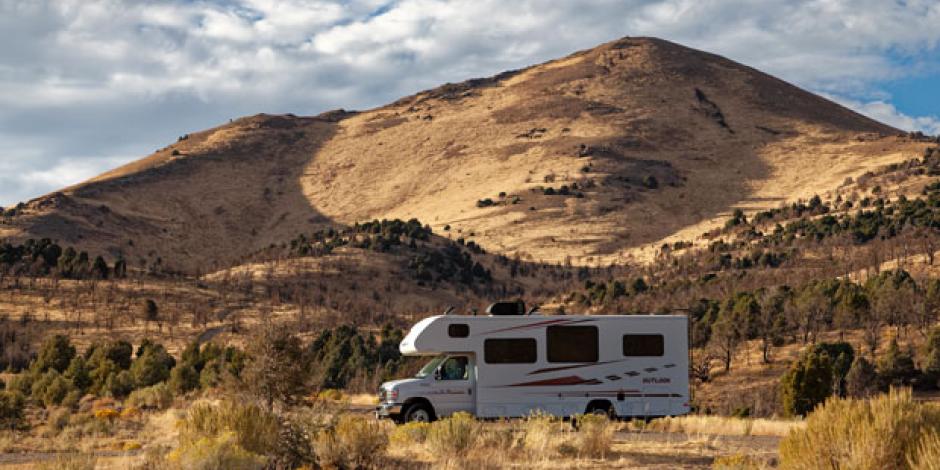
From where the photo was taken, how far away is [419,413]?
2191 centimetres

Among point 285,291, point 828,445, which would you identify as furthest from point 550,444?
point 285,291

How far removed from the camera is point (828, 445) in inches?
415

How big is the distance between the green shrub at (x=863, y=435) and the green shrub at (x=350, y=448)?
588 centimetres

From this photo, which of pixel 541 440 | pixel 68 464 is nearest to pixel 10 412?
pixel 68 464

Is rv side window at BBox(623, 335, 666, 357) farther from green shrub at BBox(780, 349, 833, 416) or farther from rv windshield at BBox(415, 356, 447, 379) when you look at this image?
green shrub at BBox(780, 349, 833, 416)

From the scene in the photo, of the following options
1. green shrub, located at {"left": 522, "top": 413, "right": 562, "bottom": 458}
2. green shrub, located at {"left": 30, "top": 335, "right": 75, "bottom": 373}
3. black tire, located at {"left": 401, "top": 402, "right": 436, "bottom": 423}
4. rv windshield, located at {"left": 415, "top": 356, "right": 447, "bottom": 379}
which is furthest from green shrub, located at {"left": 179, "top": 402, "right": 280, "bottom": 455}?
green shrub, located at {"left": 30, "top": 335, "right": 75, "bottom": 373}

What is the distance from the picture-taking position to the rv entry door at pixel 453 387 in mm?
22094

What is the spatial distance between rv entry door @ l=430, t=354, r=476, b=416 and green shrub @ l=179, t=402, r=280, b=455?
8.08 m

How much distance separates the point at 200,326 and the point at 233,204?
79.2 m

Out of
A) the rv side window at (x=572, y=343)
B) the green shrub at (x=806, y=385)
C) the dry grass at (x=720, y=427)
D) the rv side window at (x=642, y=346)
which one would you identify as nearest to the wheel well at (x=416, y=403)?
the rv side window at (x=572, y=343)

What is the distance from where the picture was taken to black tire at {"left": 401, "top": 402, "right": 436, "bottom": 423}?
21.8 m

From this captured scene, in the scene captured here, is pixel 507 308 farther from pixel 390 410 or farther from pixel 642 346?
pixel 390 410

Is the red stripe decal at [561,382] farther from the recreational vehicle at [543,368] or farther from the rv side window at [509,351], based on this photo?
the rv side window at [509,351]

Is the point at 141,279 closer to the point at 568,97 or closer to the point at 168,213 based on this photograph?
the point at 168,213
